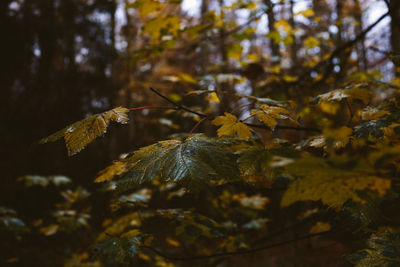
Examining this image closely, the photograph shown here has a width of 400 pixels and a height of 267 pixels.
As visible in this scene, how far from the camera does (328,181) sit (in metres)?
0.54

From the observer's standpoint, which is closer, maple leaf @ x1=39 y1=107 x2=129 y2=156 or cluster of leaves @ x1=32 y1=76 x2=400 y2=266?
cluster of leaves @ x1=32 y1=76 x2=400 y2=266

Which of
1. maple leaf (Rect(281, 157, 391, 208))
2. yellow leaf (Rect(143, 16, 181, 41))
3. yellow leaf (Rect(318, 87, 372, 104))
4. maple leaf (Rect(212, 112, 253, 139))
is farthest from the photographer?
yellow leaf (Rect(143, 16, 181, 41))

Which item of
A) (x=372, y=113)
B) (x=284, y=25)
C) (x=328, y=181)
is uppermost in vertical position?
(x=284, y=25)

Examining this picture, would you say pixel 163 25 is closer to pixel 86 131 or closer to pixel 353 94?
pixel 86 131

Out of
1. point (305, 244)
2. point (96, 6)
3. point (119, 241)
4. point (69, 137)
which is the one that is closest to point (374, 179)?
point (69, 137)

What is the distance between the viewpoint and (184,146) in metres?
0.86

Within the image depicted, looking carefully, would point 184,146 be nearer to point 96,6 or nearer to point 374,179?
point 374,179

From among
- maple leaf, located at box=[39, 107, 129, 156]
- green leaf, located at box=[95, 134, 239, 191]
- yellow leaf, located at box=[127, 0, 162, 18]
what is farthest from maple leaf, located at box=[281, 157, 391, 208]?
yellow leaf, located at box=[127, 0, 162, 18]

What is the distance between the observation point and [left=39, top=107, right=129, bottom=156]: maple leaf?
0.88 meters

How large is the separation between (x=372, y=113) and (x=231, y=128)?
2.20 feet

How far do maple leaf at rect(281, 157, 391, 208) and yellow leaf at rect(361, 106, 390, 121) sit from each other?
674mm

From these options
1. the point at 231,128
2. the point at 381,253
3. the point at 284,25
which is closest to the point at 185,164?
the point at 231,128

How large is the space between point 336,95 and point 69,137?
1.21m

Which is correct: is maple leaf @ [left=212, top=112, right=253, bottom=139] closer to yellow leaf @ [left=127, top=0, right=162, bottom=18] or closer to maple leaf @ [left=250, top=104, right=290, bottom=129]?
maple leaf @ [left=250, top=104, right=290, bottom=129]
